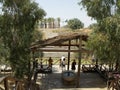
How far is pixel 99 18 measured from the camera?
17250 millimetres

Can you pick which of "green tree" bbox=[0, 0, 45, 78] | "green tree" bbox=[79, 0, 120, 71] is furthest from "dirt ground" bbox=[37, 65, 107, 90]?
"green tree" bbox=[79, 0, 120, 71]

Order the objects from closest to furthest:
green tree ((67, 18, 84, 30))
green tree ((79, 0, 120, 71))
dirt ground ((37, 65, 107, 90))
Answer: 1. green tree ((79, 0, 120, 71))
2. dirt ground ((37, 65, 107, 90))
3. green tree ((67, 18, 84, 30))

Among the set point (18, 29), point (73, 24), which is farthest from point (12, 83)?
point (73, 24)

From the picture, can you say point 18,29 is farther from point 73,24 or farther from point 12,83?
point 73,24

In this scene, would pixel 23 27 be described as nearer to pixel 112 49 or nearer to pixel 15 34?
pixel 15 34

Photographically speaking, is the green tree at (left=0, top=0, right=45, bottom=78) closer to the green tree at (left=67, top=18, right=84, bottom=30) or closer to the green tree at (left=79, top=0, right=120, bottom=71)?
the green tree at (left=79, top=0, right=120, bottom=71)

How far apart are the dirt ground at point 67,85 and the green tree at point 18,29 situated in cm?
267

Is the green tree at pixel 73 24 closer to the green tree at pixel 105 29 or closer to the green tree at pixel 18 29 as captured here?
the green tree at pixel 18 29

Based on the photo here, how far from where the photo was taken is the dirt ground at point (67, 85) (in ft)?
68.2

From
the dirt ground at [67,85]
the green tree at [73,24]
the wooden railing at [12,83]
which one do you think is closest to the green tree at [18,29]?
the dirt ground at [67,85]

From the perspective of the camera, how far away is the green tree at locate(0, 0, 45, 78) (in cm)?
1888

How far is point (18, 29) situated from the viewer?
19.2 m

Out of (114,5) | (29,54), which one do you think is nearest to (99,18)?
(114,5)

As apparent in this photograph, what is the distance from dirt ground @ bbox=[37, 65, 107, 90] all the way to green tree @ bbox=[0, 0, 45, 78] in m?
2.67
